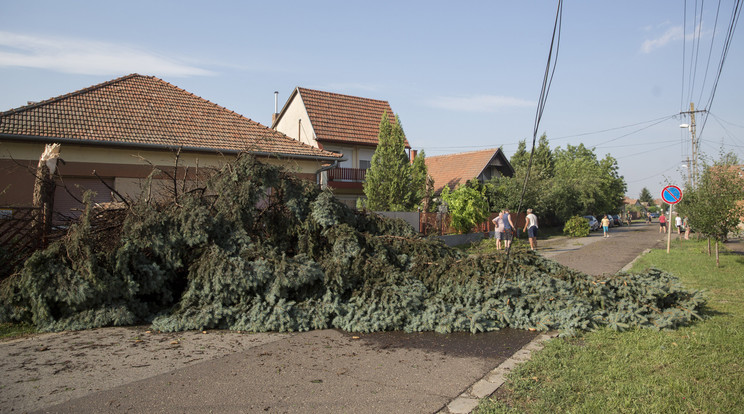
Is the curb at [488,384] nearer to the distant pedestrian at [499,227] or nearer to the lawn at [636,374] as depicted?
the lawn at [636,374]

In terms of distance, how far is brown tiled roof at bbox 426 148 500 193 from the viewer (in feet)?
113

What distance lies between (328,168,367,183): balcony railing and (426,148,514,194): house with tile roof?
8003 millimetres

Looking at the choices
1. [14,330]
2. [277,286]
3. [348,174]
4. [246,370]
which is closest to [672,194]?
[277,286]

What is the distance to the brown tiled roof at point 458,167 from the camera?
113ft

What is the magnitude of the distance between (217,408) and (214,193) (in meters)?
4.78

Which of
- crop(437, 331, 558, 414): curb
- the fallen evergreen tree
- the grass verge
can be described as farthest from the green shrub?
the grass verge

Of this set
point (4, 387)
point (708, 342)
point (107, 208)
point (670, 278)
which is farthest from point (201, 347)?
point (670, 278)

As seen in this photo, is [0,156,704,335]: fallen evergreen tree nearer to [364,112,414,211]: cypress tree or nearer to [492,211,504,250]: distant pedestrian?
[492,211,504,250]: distant pedestrian

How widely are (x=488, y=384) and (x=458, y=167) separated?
1281 inches

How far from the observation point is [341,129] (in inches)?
1110

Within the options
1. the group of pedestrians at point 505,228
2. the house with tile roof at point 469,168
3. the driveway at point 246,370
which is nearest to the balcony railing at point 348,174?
the house with tile roof at point 469,168

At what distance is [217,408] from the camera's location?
3930mm

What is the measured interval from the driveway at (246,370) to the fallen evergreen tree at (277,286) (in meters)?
0.26

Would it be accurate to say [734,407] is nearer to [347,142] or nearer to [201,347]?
[201,347]
